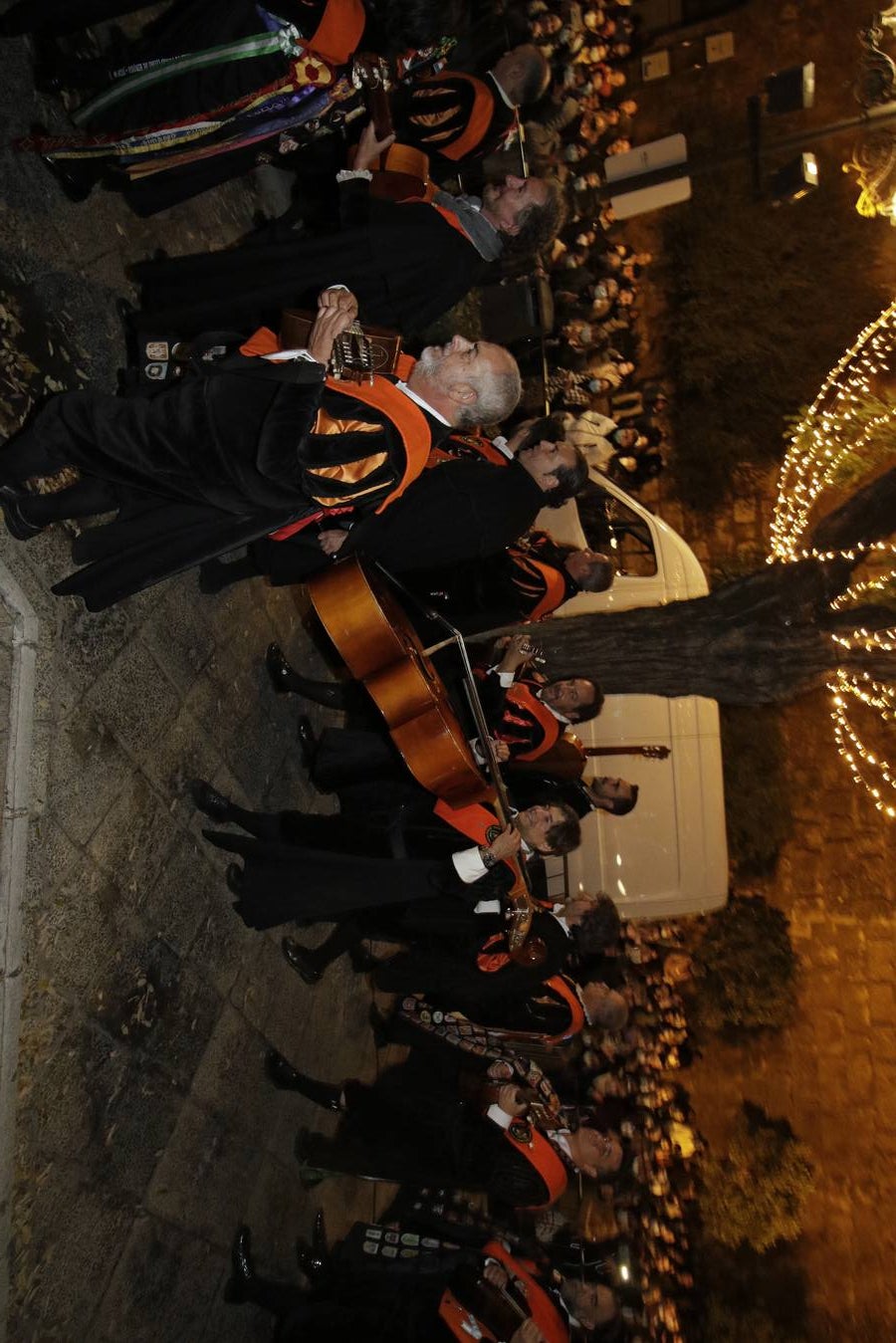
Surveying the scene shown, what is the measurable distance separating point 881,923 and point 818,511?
362 centimetres

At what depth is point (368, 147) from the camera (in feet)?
12.4

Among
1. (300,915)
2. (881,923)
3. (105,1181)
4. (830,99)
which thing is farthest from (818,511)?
(105,1181)

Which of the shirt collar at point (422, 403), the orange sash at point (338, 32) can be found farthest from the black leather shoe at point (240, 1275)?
the orange sash at point (338, 32)

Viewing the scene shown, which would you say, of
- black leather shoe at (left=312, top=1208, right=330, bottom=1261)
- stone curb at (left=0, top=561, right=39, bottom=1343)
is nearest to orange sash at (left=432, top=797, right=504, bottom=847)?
stone curb at (left=0, top=561, right=39, bottom=1343)

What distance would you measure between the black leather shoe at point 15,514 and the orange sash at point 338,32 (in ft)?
6.00

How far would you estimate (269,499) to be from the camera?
9.06ft

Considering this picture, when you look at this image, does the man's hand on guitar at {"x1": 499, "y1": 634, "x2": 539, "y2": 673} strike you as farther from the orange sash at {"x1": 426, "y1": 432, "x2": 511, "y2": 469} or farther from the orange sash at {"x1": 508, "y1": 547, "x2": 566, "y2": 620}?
the orange sash at {"x1": 426, "y1": 432, "x2": 511, "y2": 469}

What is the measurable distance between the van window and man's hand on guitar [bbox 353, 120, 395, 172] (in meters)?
3.61

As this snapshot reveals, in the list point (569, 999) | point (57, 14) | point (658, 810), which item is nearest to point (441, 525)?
point (57, 14)

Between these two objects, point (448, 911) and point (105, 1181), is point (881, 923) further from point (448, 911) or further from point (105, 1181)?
point (105, 1181)

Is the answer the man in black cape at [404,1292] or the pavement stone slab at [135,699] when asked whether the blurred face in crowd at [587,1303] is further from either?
the pavement stone slab at [135,699]

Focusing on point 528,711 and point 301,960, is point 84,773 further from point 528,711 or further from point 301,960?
point 528,711

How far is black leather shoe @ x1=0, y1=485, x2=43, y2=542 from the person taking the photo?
9.53 feet

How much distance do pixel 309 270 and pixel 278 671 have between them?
78.2 inches
